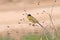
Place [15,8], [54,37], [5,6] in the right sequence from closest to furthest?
[54,37]
[15,8]
[5,6]

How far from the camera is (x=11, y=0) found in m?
9.14

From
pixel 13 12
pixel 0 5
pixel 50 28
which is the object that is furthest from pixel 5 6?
pixel 50 28

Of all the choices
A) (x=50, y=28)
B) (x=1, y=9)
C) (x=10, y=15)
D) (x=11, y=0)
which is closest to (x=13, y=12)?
(x=10, y=15)

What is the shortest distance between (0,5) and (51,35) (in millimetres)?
7687

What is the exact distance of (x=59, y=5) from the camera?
743cm

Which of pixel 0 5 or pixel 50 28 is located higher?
pixel 0 5

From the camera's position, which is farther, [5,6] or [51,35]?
[5,6]

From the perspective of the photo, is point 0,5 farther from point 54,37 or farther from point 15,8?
point 54,37

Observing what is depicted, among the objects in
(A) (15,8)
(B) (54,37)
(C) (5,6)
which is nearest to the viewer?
(B) (54,37)

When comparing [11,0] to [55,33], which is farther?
[11,0]

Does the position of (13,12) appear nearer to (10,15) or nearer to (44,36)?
(10,15)

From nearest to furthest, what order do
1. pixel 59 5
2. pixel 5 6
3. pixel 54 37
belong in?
pixel 54 37
pixel 59 5
pixel 5 6

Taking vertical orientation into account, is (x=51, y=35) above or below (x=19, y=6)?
below

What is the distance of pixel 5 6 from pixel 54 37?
7.48 metres
